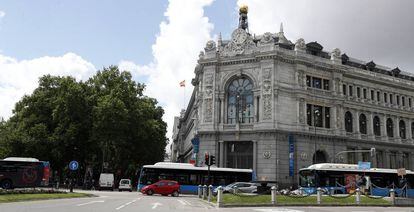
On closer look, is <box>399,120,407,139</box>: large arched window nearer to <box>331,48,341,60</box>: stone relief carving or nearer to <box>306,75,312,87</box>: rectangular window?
<box>331,48,341,60</box>: stone relief carving

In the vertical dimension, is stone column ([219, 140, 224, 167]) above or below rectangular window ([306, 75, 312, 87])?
below

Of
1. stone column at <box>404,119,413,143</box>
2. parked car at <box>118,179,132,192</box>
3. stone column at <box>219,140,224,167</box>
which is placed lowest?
parked car at <box>118,179,132,192</box>

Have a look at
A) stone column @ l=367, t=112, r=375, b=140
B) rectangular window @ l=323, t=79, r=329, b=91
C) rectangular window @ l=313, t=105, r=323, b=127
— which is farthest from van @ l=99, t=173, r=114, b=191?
stone column @ l=367, t=112, r=375, b=140

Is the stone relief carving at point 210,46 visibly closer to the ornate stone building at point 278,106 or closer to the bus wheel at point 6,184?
the ornate stone building at point 278,106

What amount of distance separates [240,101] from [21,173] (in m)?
30.2

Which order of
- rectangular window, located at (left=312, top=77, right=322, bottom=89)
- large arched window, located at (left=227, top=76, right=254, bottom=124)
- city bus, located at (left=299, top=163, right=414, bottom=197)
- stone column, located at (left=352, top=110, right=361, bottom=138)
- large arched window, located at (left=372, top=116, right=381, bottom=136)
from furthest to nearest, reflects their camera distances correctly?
large arched window, located at (left=372, top=116, right=381, bottom=136)
stone column, located at (left=352, top=110, right=361, bottom=138)
rectangular window, located at (left=312, top=77, right=322, bottom=89)
large arched window, located at (left=227, top=76, right=254, bottom=124)
city bus, located at (left=299, top=163, right=414, bottom=197)

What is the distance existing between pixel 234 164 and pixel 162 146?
54.0ft

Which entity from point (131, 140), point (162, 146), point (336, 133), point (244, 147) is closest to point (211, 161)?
point (244, 147)

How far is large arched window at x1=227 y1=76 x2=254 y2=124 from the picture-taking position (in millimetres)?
57781

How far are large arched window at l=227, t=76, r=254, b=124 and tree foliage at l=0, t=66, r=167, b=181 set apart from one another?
39.8ft

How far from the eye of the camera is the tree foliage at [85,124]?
54.3 metres

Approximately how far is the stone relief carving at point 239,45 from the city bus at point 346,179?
19975 millimetres

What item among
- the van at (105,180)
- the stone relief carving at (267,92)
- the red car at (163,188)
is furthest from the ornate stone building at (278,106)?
the red car at (163,188)

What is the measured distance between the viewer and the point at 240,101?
2308 inches
